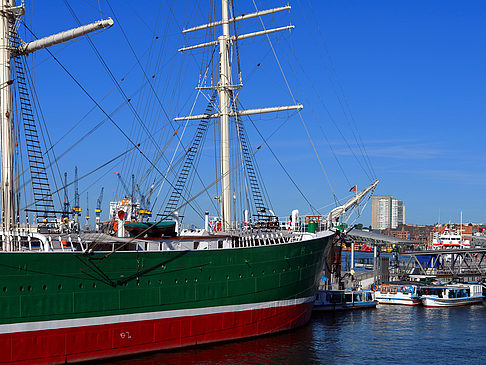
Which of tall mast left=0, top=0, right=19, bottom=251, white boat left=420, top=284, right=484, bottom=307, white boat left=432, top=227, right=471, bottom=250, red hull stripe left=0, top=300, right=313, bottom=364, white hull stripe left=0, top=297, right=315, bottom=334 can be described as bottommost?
white boat left=420, top=284, right=484, bottom=307

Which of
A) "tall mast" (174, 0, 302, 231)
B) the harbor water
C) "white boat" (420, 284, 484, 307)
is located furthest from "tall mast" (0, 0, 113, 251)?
"white boat" (420, 284, 484, 307)

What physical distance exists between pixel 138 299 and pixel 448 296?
106 feet

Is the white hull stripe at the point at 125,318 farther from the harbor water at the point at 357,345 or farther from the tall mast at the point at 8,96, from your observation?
the tall mast at the point at 8,96

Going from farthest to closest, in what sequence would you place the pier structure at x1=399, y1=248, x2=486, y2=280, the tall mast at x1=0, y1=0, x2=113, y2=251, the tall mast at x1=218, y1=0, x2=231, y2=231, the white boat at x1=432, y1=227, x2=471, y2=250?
1. the white boat at x1=432, y1=227, x2=471, y2=250
2. the pier structure at x1=399, y1=248, x2=486, y2=280
3. the tall mast at x1=218, y1=0, x2=231, y2=231
4. the tall mast at x1=0, y1=0, x2=113, y2=251

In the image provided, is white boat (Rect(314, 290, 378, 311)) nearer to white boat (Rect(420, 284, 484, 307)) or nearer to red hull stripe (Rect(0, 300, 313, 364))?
white boat (Rect(420, 284, 484, 307))

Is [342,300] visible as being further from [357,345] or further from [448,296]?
[357,345]

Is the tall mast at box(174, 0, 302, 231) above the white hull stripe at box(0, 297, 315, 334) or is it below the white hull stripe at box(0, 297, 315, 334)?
above

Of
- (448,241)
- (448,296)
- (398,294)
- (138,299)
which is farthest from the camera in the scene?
(448,241)

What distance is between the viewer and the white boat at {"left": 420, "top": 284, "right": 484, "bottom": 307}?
156 ft

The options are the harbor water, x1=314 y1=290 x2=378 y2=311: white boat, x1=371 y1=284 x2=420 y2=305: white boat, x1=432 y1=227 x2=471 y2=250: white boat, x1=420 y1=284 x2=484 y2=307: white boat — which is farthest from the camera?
x1=432 y1=227 x2=471 y2=250: white boat

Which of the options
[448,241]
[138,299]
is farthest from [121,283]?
[448,241]

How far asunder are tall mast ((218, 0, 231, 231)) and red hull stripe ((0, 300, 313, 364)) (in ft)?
22.2

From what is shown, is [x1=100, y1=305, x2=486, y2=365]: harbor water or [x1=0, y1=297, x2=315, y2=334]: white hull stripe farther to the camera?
[x1=100, y1=305, x2=486, y2=365]: harbor water

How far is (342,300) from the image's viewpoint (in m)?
43.7
